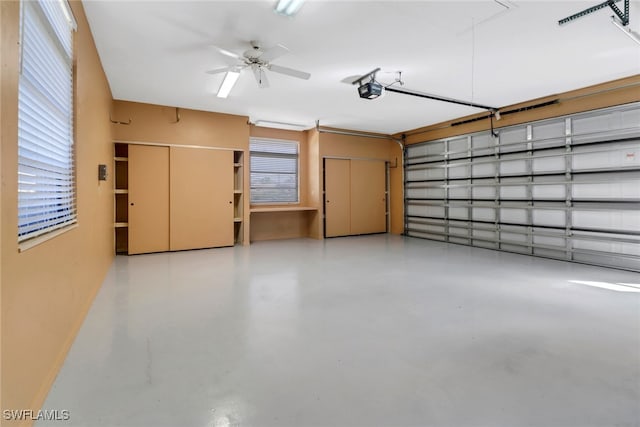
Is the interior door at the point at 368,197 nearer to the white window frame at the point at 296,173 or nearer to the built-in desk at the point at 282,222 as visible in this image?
the built-in desk at the point at 282,222

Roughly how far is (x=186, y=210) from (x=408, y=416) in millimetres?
5888

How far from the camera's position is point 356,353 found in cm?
225

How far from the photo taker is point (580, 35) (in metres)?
3.49

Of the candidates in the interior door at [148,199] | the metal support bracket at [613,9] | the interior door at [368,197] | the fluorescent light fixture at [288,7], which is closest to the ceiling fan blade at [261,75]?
the fluorescent light fixture at [288,7]

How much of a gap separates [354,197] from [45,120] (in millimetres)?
7176

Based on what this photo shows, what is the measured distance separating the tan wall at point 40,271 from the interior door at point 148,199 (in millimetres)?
2698

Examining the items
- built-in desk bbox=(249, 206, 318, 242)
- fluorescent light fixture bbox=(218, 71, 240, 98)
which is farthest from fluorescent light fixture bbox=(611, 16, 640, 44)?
built-in desk bbox=(249, 206, 318, 242)

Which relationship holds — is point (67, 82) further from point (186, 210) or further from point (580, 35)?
point (580, 35)

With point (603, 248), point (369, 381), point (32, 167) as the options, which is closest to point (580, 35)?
point (603, 248)

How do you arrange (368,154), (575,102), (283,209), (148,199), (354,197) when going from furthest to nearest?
1. (368,154)
2. (354,197)
3. (283,209)
4. (148,199)
5. (575,102)

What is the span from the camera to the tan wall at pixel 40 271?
4.46 feet

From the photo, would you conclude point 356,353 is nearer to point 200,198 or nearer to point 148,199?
point 200,198

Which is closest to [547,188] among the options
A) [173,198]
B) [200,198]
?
[200,198]

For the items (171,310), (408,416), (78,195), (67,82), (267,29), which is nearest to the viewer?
(408,416)
